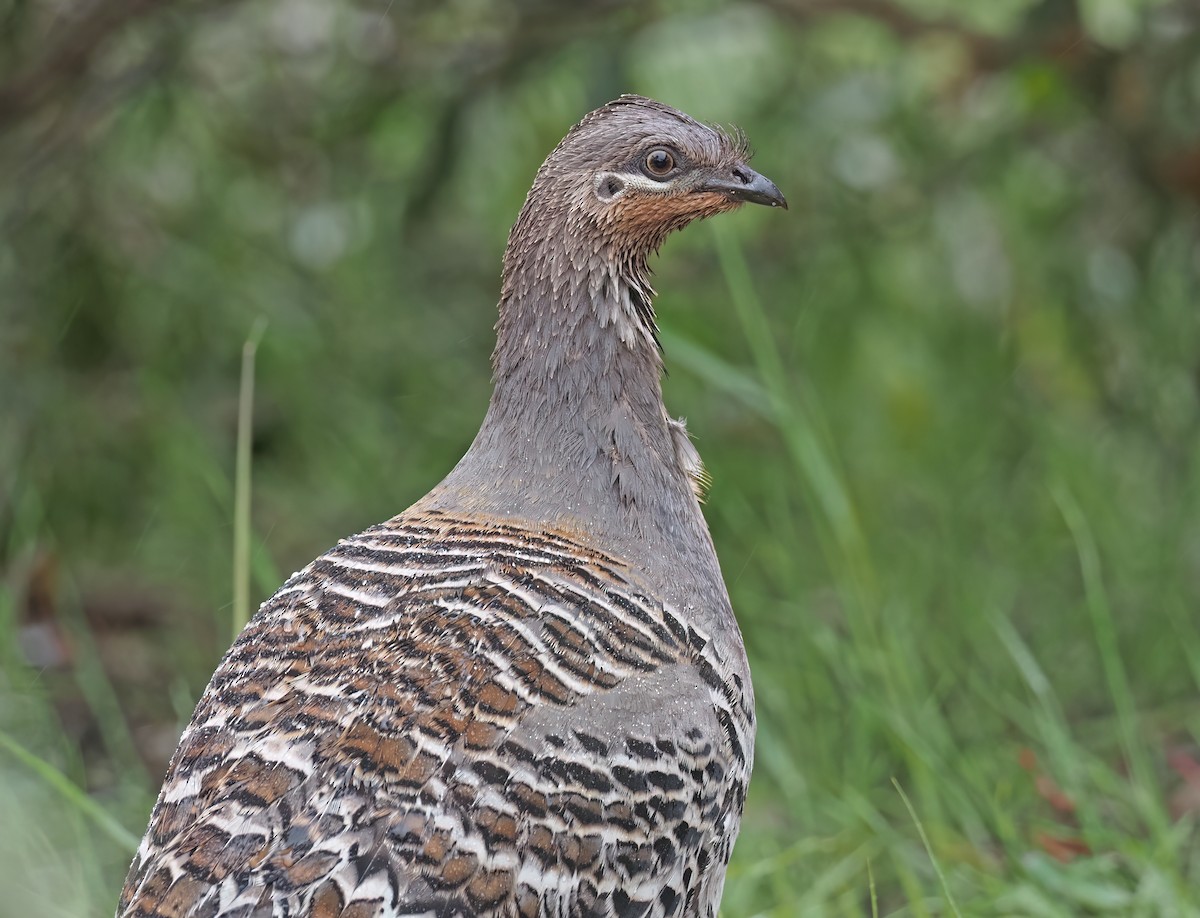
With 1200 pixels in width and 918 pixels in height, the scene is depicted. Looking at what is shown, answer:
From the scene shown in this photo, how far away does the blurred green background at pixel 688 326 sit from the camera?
5.61 metres

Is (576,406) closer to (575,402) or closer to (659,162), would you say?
(575,402)

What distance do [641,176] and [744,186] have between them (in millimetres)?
255

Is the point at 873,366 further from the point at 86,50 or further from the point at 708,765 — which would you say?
the point at 708,765

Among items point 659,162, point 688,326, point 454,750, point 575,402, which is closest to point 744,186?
point 659,162

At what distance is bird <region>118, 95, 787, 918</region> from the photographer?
2900mm

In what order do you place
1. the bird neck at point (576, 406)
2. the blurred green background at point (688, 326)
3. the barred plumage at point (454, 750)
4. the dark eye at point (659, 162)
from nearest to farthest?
the barred plumage at point (454, 750)
the bird neck at point (576, 406)
the dark eye at point (659, 162)
the blurred green background at point (688, 326)

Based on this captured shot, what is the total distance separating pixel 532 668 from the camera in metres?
3.21

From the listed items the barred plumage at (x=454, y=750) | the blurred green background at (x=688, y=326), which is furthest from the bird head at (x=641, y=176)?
the blurred green background at (x=688, y=326)

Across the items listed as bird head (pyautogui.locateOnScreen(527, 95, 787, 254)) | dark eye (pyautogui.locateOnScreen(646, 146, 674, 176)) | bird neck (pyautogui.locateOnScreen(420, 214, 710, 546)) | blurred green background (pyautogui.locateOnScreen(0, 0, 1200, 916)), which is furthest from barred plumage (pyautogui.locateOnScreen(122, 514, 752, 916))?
blurred green background (pyautogui.locateOnScreen(0, 0, 1200, 916))

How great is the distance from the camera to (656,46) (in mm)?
5863

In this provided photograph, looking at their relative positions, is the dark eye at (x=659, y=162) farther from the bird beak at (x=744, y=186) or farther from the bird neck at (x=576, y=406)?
the bird neck at (x=576, y=406)

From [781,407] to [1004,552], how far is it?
2392mm

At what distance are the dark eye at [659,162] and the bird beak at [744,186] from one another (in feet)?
0.29

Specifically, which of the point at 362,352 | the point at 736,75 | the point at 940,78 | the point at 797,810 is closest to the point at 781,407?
the point at 797,810
